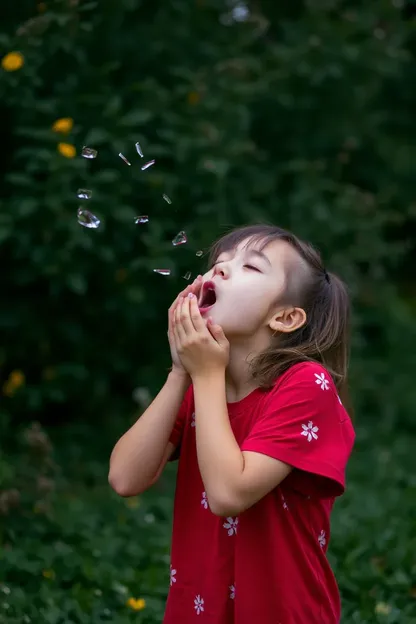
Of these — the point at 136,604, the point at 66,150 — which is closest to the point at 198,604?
the point at 136,604

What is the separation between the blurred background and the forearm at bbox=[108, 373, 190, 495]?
860 millimetres

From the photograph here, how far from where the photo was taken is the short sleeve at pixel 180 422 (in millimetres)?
2072

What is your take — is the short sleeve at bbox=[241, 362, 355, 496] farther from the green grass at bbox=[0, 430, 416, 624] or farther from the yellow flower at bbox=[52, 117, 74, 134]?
the yellow flower at bbox=[52, 117, 74, 134]

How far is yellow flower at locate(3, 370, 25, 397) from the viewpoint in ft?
13.2

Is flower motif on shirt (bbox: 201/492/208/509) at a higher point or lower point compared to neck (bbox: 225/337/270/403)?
lower

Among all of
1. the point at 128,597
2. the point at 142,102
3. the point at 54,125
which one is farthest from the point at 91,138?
the point at 128,597

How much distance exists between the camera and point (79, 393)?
14.2 ft

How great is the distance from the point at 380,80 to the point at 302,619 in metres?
3.67

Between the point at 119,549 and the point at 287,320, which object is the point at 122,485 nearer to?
the point at 287,320

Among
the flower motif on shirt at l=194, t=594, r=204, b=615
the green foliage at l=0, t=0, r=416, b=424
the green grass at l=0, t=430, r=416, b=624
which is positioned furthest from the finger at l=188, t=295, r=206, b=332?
the green foliage at l=0, t=0, r=416, b=424

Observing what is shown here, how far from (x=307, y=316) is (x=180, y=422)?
365mm

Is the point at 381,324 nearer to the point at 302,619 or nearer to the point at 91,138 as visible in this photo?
the point at 91,138

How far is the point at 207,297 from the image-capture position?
1.96 metres

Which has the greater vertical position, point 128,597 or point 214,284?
point 214,284
